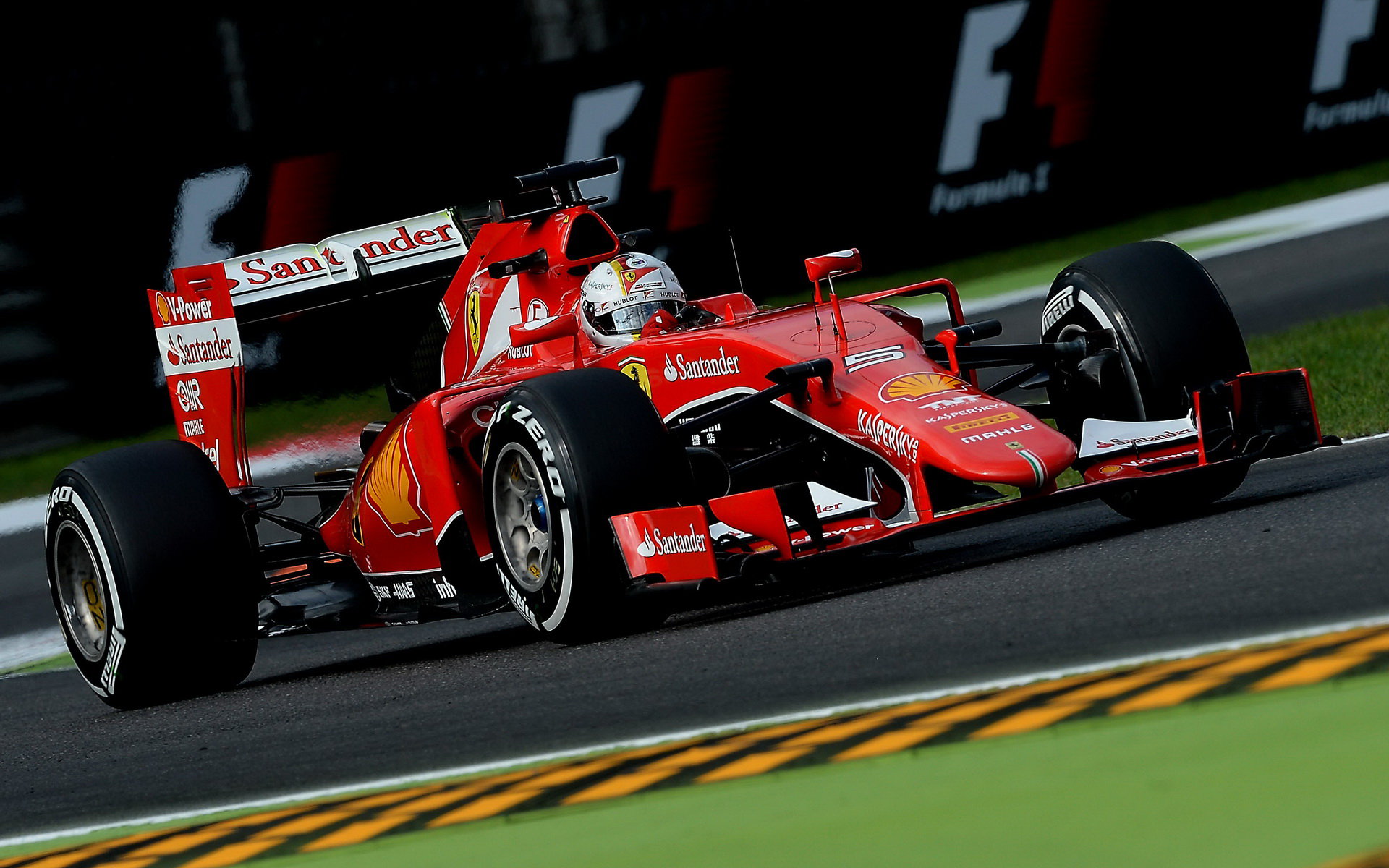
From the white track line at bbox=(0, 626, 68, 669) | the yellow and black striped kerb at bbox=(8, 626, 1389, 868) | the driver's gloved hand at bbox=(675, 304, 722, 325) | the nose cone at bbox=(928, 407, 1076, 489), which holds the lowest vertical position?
the white track line at bbox=(0, 626, 68, 669)

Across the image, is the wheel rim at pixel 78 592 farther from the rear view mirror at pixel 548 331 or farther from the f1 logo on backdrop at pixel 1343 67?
the f1 logo on backdrop at pixel 1343 67

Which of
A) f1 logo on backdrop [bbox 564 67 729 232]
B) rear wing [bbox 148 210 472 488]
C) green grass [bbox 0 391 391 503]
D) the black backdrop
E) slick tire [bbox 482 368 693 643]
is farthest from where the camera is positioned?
f1 logo on backdrop [bbox 564 67 729 232]

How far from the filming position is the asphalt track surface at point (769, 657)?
16.0 ft

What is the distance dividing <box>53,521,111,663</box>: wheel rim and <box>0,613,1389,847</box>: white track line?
2905 millimetres

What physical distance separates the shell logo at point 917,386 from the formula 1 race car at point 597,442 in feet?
0.07

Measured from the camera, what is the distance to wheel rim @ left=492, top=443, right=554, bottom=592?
21.8ft

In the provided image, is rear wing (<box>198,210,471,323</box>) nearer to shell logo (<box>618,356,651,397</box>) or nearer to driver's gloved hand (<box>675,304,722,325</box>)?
driver's gloved hand (<box>675,304,722,325</box>)

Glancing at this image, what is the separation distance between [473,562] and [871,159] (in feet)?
26.1

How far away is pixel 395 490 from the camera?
25.3 ft

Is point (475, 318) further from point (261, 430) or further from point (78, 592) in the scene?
point (261, 430)

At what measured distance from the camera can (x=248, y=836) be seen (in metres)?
4.51

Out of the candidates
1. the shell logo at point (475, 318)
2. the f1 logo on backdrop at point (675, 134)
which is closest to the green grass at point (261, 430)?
the f1 logo on backdrop at point (675, 134)

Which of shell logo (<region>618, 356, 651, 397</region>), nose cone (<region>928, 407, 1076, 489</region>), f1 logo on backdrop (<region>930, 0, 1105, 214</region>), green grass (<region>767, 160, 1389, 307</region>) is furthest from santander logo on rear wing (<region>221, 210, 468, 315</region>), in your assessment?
f1 logo on backdrop (<region>930, 0, 1105, 214</region>)

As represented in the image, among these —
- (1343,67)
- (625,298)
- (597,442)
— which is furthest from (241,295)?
(1343,67)
